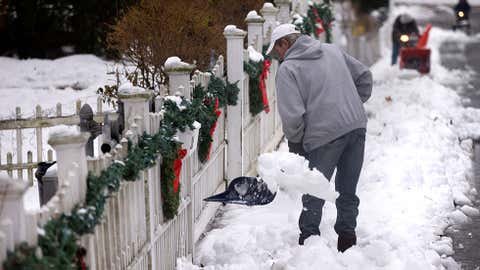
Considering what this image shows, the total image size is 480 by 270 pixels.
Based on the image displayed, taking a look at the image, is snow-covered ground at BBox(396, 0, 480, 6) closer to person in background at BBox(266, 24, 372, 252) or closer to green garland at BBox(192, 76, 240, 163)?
green garland at BBox(192, 76, 240, 163)

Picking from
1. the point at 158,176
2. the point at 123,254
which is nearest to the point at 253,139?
the point at 158,176

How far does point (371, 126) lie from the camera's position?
11.8m

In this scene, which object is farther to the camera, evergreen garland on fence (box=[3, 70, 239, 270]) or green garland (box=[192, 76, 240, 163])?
green garland (box=[192, 76, 240, 163])

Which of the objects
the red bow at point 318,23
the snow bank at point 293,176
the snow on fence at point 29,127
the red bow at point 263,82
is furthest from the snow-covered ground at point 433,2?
the snow bank at point 293,176

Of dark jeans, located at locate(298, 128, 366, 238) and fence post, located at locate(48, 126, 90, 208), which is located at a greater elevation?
fence post, located at locate(48, 126, 90, 208)

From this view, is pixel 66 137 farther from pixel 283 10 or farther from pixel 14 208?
pixel 283 10

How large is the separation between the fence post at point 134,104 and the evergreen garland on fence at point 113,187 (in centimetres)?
11

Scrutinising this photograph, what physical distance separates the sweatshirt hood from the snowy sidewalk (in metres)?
1.18

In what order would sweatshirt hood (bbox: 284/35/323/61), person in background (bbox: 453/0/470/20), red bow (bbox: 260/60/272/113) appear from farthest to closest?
person in background (bbox: 453/0/470/20)
red bow (bbox: 260/60/272/113)
sweatshirt hood (bbox: 284/35/323/61)

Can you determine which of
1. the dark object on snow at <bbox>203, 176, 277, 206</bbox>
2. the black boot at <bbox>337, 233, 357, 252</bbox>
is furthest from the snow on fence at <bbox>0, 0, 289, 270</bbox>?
the black boot at <bbox>337, 233, 357, 252</bbox>

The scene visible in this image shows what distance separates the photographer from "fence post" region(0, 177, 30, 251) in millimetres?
3383

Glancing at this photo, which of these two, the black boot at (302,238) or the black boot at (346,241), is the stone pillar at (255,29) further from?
the black boot at (346,241)

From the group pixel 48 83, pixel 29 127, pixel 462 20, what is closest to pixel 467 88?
pixel 48 83

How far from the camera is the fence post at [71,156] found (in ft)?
13.3
